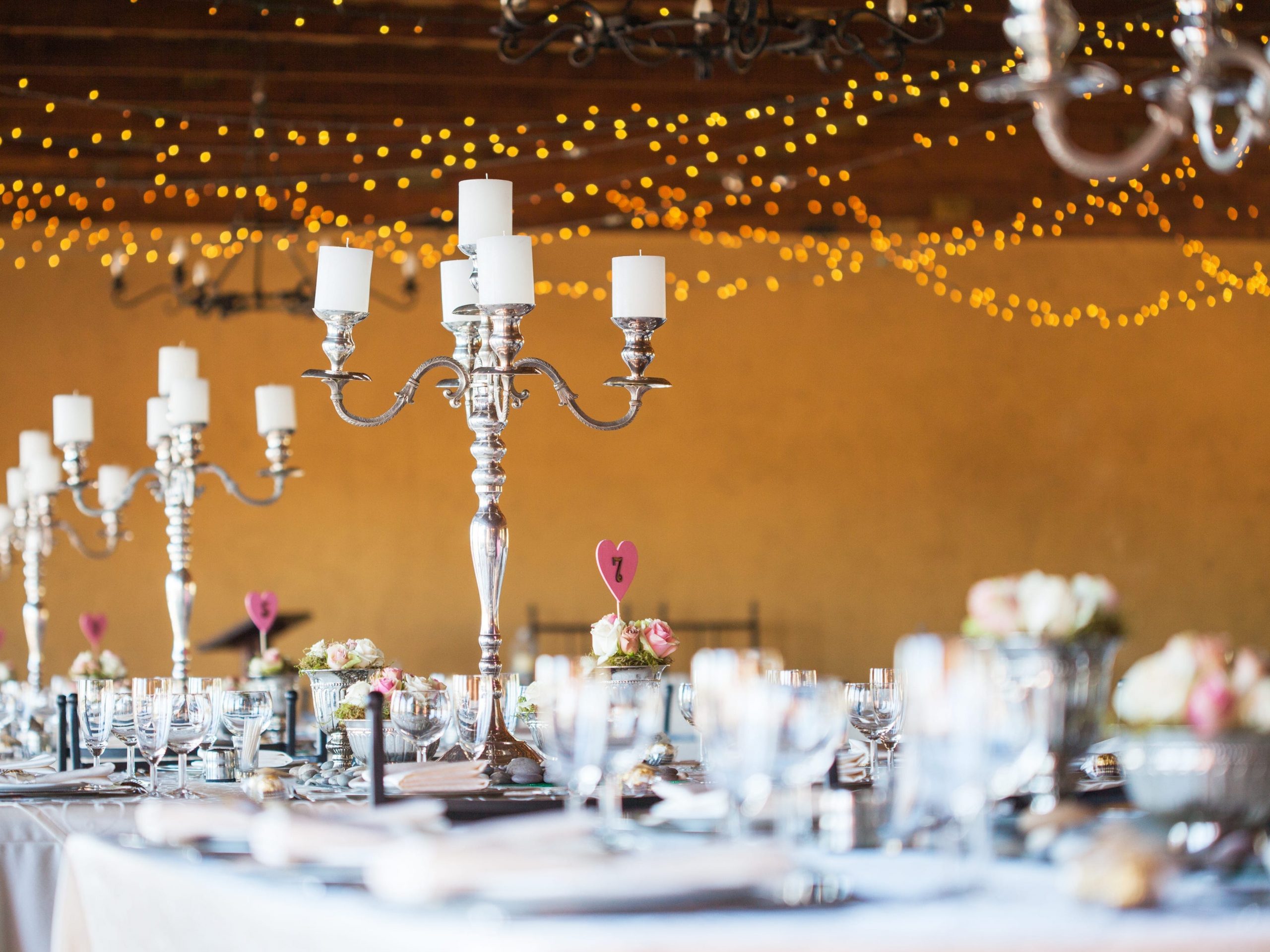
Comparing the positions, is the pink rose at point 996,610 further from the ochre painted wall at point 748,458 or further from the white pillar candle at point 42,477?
the ochre painted wall at point 748,458

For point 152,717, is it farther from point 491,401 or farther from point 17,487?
point 17,487

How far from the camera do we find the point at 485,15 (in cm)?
541

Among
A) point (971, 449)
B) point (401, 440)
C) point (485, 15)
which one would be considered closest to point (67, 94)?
point (485, 15)

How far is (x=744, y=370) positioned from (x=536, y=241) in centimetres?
140

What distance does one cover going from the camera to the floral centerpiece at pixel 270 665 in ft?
12.1

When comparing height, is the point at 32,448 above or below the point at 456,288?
below

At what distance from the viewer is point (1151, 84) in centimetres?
162

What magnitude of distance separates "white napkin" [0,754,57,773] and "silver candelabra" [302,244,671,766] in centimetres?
97

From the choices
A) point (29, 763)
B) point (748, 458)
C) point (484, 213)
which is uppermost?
point (484, 213)

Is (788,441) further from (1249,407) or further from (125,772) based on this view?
(125,772)

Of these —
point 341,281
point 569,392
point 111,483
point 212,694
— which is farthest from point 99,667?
point 569,392

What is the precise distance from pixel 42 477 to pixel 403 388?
98.2 inches

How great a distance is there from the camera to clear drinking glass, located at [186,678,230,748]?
2240mm

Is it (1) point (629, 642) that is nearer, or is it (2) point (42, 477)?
(1) point (629, 642)
